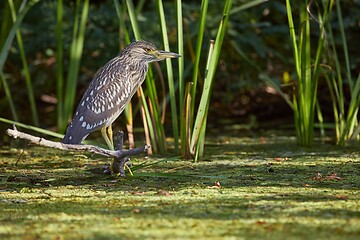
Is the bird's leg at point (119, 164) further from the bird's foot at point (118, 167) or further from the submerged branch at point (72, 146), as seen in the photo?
the submerged branch at point (72, 146)

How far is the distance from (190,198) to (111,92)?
122cm

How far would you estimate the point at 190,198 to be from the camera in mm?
2826

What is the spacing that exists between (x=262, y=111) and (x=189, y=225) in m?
4.82

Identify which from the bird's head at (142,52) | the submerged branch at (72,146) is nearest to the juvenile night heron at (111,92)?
the bird's head at (142,52)

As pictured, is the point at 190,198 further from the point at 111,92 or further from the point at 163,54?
the point at 163,54

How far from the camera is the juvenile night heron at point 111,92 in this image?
3777 millimetres

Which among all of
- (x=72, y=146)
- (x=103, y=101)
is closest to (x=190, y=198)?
(x=72, y=146)

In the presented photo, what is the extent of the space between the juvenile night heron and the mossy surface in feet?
0.71

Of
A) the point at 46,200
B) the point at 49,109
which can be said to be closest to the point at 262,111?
the point at 49,109

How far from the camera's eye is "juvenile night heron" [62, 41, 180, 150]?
3.78 metres

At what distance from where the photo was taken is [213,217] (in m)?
2.45

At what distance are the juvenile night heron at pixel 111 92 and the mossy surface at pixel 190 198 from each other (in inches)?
8.6

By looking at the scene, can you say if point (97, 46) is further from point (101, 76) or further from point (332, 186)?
point (332, 186)

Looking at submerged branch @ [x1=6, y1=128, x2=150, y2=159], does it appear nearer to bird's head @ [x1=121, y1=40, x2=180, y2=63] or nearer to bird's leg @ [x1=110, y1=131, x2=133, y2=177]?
bird's leg @ [x1=110, y1=131, x2=133, y2=177]
